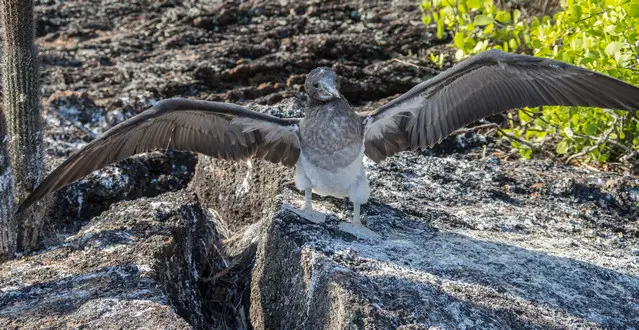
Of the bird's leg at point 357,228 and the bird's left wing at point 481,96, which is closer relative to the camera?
the bird's left wing at point 481,96

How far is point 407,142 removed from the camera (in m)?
5.29

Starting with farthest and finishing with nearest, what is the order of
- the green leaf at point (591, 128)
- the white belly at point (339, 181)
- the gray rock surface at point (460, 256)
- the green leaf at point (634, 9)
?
the green leaf at point (591, 128)
the green leaf at point (634, 9)
the white belly at point (339, 181)
the gray rock surface at point (460, 256)

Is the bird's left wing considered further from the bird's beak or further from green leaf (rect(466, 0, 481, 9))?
green leaf (rect(466, 0, 481, 9))

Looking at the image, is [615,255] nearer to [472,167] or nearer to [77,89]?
[472,167]

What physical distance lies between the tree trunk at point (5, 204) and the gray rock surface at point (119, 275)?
15 centimetres

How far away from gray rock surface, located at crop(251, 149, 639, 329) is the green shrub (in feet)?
1.23

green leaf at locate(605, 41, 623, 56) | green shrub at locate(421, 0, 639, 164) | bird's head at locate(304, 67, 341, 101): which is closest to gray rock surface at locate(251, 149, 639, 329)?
green shrub at locate(421, 0, 639, 164)

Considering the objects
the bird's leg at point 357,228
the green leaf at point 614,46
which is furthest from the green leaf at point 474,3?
the bird's leg at point 357,228

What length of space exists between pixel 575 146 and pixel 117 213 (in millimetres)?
3602

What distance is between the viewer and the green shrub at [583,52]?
550 cm

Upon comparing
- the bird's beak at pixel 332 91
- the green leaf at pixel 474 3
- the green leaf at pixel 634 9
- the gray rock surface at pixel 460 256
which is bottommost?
the gray rock surface at pixel 460 256

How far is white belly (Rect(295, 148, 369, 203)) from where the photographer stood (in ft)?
15.9

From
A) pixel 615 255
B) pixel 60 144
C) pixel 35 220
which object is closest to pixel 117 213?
pixel 35 220

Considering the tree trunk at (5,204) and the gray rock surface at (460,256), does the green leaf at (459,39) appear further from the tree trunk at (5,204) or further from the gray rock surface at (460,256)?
the tree trunk at (5,204)
